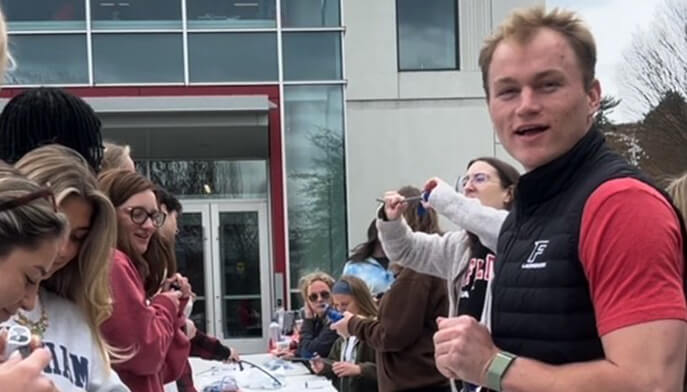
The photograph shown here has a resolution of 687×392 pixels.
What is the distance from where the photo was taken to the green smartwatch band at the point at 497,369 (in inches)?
58.5

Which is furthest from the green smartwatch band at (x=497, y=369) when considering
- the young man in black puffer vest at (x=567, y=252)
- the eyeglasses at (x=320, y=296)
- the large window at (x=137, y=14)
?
the large window at (x=137, y=14)

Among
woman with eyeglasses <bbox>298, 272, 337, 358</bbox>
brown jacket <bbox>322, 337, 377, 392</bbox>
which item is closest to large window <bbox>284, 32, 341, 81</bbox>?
woman with eyeglasses <bbox>298, 272, 337, 358</bbox>

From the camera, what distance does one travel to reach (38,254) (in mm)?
1563

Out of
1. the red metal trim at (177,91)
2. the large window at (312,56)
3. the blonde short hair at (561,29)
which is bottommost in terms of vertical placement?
the blonde short hair at (561,29)

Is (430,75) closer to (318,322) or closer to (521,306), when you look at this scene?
(318,322)

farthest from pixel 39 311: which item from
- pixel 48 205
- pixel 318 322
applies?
pixel 318 322

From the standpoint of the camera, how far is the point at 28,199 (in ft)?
5.20

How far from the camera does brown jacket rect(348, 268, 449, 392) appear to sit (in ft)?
12.1

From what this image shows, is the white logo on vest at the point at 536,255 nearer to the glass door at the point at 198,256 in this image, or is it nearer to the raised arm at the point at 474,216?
the raised arm at the point at 474,216

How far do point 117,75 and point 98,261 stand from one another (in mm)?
9726

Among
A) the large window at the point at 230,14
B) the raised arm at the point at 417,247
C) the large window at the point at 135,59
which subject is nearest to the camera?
the raised arm at the point at 417,247

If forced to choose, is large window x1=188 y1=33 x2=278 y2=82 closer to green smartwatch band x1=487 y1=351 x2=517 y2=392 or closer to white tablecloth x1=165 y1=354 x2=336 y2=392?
white tablecloth x1=165 y1=354 x2=336 y2=392

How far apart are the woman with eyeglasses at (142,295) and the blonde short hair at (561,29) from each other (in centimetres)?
147

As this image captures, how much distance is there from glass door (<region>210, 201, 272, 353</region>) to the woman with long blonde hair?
373 inches
